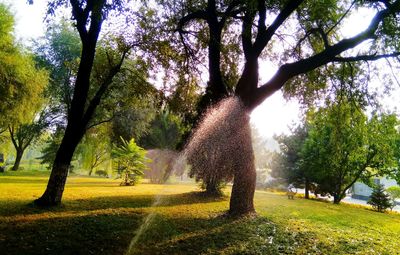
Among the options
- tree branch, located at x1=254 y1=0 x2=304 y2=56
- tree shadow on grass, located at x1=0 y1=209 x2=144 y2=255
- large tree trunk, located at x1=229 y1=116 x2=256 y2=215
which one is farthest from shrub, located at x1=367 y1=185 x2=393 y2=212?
tree shadow on grass, located at x1=0 y1=209 x2=144 y2=255

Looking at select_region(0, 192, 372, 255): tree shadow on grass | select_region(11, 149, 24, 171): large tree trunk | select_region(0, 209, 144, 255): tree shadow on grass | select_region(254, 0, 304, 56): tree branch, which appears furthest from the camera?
select_region(11, 149, 24, 171): large tree trunk

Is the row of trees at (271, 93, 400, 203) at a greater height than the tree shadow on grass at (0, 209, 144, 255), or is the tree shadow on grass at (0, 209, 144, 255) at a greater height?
the row of trees at (271, 93, 400, 203)

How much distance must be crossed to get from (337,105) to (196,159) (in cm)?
774

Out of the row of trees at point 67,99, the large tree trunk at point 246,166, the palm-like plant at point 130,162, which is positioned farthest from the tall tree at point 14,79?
the large tree trunk at point 246,166

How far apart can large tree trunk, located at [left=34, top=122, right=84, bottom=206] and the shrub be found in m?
25.9

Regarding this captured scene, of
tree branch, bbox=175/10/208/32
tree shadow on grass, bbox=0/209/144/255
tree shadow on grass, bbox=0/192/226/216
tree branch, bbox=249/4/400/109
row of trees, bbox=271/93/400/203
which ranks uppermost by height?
tree branch, bbox=175/10/208/32

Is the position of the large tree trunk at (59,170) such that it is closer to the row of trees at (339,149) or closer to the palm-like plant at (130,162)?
the row of trees at (339,149)

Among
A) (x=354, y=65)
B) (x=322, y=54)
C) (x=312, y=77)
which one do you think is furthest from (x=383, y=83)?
(x=322, y=54)

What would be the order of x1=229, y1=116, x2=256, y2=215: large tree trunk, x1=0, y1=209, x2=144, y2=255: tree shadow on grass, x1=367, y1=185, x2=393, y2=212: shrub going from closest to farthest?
x1=0, y1=209, x2=144, y2=255: tree shadow on grass → x1=229, y1=116, x2=256, y2=215: large tree trunk → x1=367, y1=185, x2=393, y2=212: shrub

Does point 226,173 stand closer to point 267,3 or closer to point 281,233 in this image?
point 281,233

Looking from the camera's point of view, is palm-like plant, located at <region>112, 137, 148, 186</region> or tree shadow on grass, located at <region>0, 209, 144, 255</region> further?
palm-like plant, located at <region>112, 137, 148, 186</region>

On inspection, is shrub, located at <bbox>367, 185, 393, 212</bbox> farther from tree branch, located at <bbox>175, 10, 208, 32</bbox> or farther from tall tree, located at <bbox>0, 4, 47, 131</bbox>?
tall tree, located at <bbox>0, 4, 47, 131</bbox>

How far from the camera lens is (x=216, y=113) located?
48.6 feet

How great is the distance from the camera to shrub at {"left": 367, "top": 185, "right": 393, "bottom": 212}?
90.6ft
